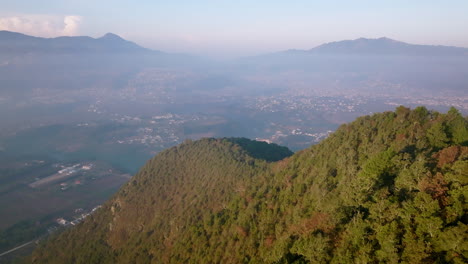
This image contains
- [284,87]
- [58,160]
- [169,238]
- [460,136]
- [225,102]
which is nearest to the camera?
[460,136]

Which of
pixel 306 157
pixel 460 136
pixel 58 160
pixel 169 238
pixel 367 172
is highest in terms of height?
pixel 460 136

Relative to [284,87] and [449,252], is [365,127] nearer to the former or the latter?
[449,252]

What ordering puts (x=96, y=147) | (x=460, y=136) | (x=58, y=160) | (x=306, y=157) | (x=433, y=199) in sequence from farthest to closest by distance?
1. (x=96, y=147)
2. (x=58, y=160)
3. (x=306, y=157)
4. (x=460, y=136)
5. (x=433, y=199)

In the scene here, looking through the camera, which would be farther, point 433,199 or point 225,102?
point 225,102

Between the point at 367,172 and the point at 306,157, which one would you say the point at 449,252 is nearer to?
the point at 367,172

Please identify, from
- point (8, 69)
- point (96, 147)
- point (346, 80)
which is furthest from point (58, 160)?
point (346, 80)

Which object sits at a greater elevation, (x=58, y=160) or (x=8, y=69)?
(x=8, y=69)
